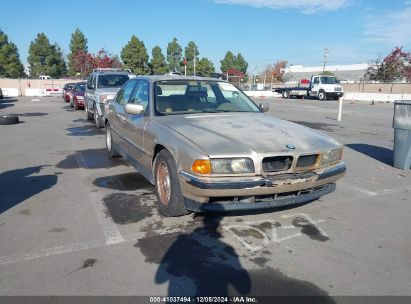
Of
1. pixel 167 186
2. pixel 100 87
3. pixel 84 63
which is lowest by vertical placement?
pixel 167 186

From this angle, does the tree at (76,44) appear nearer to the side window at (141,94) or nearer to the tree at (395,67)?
the tree at (395,67)

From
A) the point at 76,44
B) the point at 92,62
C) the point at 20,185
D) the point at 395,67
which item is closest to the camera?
the point at 20,185

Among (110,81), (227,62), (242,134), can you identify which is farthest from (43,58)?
(242,134)

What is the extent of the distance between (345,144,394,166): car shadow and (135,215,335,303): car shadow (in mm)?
5259

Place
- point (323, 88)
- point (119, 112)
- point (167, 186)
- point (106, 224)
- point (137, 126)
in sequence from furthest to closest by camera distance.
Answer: point (323, 88), point (119, 112), point (137, 126), point (167, 186), point (106, 224)

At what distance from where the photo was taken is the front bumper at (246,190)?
3.61 meters

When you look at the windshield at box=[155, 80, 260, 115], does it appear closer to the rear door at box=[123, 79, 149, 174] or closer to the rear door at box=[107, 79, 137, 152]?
the rear door at box=[123, 79, 149, 174]

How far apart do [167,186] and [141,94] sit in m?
1.85

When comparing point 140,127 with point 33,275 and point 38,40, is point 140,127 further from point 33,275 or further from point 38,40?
point 38,40

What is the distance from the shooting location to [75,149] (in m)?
8.84

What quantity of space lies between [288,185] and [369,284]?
3.80 ft

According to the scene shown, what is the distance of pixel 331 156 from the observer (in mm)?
4246

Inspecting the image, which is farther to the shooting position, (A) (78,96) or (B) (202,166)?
(A) (78,96)

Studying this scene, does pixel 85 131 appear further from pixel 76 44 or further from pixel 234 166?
pixel 76 44
